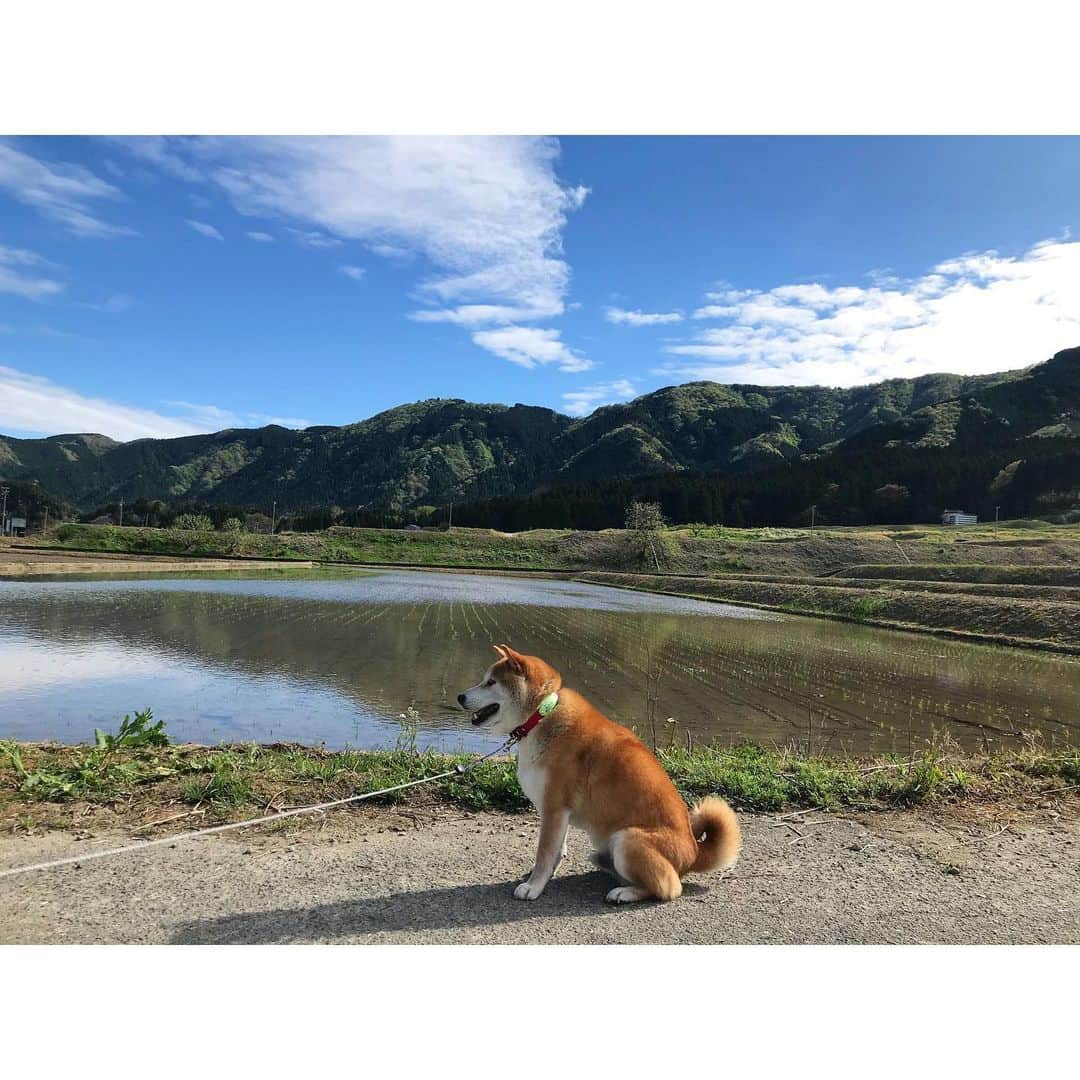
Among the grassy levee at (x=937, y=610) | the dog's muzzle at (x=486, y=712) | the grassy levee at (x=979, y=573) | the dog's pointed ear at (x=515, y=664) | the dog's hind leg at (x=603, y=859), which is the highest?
the dog's pointed ear at (x=515, y=664)

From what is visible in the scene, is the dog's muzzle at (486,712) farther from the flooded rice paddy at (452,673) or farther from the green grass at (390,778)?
the flooded rice paddy at (452,673)

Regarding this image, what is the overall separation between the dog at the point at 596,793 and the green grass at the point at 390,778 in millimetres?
1716

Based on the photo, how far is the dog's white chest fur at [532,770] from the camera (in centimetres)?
406

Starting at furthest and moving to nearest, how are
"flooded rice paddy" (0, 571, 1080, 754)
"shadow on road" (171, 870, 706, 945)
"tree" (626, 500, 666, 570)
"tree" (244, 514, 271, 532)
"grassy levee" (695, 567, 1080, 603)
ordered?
"tree" (244, 514, 271, 532) < "tree" (626, 500, 666, 570) < "grassy levee" (695, 567, 1080, 603) < "flooded rice paddy" (0, 571, 1080, 754) < "shadow on road" (171, 870, 706, 945)

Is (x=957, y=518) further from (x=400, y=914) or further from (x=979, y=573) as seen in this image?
(x=400, y=914)

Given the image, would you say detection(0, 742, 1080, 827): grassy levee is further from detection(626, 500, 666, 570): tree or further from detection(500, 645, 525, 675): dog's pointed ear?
detection(626, 500, 666, 570): tree

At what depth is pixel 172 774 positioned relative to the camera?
19.1ft

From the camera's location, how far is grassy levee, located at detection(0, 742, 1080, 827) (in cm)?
538

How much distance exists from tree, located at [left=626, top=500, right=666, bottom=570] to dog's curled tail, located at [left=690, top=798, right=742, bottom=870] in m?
69.9

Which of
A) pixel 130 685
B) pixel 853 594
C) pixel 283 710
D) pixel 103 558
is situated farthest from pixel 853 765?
pixel 103 558

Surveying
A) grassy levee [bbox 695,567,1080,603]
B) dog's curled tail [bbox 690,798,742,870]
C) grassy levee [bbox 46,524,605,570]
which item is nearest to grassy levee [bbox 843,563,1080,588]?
grassy levee [bbox 695,567,1080,603]

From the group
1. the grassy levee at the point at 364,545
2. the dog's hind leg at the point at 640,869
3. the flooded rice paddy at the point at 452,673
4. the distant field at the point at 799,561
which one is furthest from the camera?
the grassy levee at the point at 364,545

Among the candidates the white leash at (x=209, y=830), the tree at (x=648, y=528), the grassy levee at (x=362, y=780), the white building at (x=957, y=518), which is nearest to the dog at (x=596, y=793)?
the white leash at (x=209, y=830)

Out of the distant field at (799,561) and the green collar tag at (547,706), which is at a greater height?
the green collar tag at (547,706)
